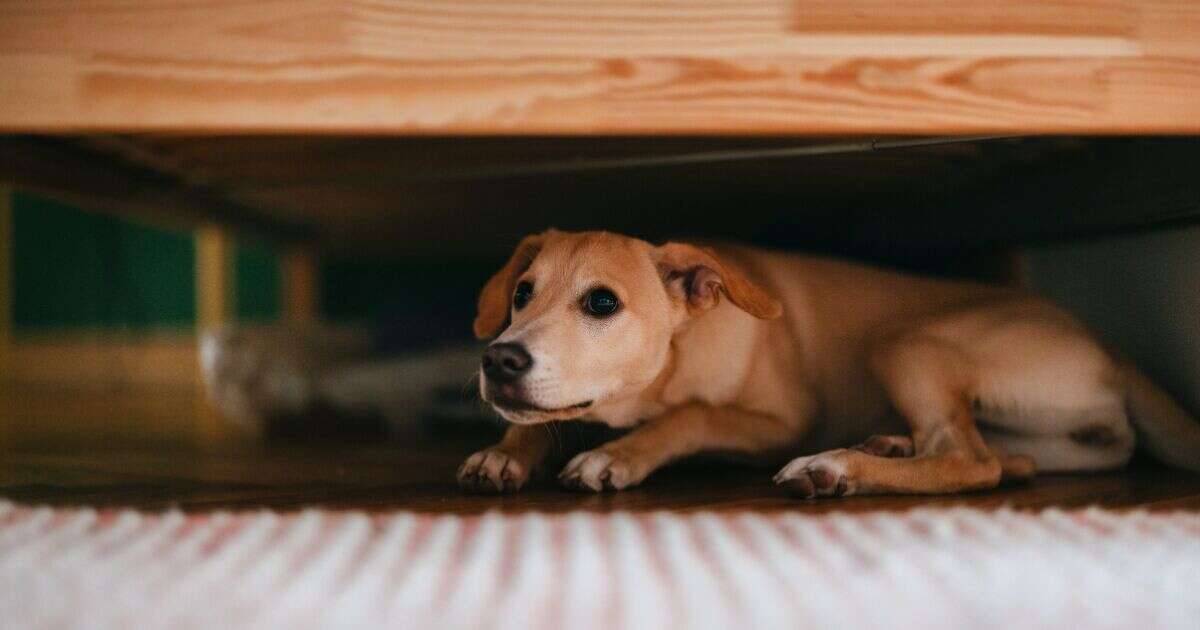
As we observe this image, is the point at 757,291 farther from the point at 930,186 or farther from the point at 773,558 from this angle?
the point at 930,186

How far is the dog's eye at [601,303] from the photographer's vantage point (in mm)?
1498

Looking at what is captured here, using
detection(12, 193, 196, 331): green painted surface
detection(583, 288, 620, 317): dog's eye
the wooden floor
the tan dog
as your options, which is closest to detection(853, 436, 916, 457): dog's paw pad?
the tan dog

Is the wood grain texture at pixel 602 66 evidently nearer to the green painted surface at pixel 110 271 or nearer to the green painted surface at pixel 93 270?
the green painted surface at pixel 110 271

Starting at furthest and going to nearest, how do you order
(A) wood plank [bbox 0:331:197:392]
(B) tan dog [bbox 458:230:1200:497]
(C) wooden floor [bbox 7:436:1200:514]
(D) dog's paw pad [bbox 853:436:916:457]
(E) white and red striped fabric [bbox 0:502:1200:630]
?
1. (A) wood plank [bbox 0:331:197:392]
2. (D) dog's paw pad [bbox 853:436:916:457]
3. (B) tan dog [bbox 458:230:1200:497]
4. (C) wooden floor [bbox 7:436:1200:514]
5. (E) white and red striped fabric [bbox 0:502:1200:630]

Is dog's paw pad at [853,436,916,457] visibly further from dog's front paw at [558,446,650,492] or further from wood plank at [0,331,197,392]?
wood plank at [0,331,197,392]

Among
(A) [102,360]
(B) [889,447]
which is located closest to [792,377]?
(B) [889,447]

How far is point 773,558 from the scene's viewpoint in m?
0.89

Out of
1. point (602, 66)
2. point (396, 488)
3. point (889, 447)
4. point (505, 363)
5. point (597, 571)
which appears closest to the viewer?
point (597, 571)

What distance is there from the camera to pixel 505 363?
1325 millimetres

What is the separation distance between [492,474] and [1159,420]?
1.06 metres

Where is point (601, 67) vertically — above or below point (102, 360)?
above

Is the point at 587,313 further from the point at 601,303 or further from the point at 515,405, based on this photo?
the point at 515,405

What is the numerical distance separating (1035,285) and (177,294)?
3699mm

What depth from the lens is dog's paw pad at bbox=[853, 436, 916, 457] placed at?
156 cm
